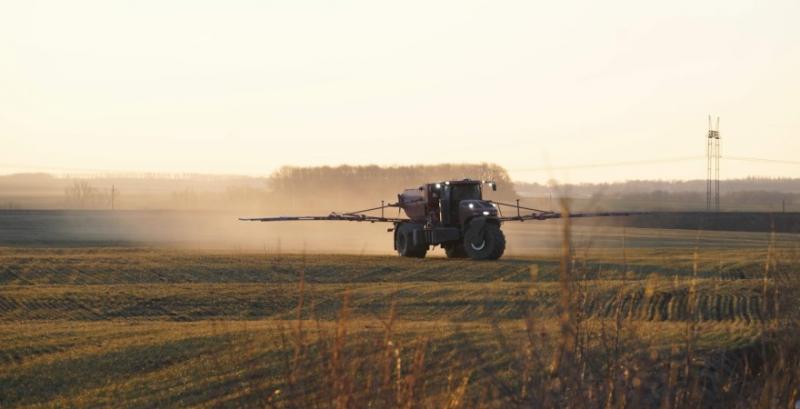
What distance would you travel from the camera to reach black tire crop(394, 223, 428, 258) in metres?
37.7

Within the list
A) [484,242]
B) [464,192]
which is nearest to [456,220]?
[464,192]

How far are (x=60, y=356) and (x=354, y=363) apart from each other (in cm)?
1189

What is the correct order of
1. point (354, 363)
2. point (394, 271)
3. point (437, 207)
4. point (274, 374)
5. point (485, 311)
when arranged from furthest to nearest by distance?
point (437, 207) → point (394, 271) → point (485, 311) → point (274, 374) → point (354, 363)

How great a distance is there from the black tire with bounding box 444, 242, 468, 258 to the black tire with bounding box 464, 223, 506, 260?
1.96 metres

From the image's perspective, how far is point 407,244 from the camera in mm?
38031

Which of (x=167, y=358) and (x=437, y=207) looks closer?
(x=167, y=358)

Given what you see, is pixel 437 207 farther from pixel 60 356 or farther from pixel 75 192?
pixel 75 192

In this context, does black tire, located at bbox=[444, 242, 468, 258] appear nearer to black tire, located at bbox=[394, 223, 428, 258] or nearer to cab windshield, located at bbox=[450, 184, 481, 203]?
black tire, located at bbox=[394, 223, 428, 258]

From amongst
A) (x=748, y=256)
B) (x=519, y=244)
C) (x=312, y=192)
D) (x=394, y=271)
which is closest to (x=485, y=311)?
(x=394, y=271)

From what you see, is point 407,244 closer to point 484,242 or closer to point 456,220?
point 456,220

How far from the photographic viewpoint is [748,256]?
36.9 m

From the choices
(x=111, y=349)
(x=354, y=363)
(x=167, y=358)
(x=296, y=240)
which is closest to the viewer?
(x=354, y=363)

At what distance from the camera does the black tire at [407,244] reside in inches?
1484

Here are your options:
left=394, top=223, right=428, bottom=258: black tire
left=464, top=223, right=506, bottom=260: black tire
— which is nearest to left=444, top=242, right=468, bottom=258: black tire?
left=394, top=223, right=428, bottom=258: black tire
